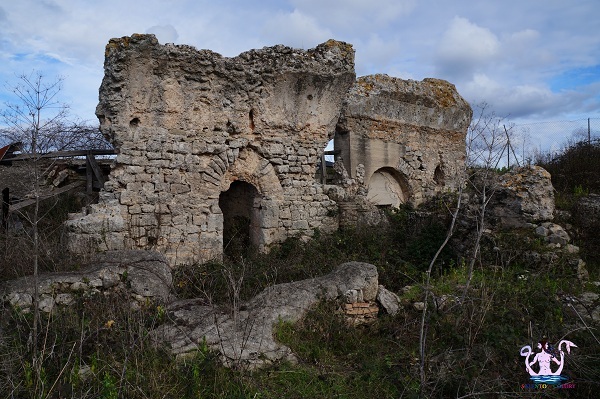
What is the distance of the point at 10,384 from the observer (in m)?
3.12

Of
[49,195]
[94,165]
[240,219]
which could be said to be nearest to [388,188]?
[240,219]

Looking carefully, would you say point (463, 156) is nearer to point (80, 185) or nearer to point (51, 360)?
point (80, 185)

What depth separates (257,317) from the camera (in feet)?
14.5

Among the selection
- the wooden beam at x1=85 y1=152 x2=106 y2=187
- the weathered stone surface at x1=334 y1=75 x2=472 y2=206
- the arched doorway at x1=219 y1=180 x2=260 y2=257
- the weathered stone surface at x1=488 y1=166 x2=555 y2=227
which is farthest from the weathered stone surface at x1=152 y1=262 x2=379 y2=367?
the weathered stone surface at x1=334 y1=75 x2=472 y2=206

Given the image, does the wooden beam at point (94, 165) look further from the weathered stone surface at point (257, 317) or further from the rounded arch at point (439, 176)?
the rounded arch at point (439, 176)

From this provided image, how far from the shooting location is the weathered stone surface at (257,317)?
12.7ft

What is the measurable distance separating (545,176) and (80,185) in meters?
9.06

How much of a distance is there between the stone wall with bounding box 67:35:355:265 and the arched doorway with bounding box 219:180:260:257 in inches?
2.9

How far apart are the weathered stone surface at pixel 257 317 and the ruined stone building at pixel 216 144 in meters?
3.07

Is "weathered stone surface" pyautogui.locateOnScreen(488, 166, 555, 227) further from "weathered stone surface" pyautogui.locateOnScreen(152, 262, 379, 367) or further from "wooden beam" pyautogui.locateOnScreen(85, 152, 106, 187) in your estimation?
"wooden beam" pyautogui.locateOnScreen(85, 152, 106, 187)

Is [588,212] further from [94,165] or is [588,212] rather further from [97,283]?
[94,165]

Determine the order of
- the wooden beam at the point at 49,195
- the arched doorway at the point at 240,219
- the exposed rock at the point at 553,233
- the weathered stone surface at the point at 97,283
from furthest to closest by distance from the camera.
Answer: the arched doorway at the point at 240,219
the wooden beam at the point at 49,195
the exposed rock at the point at 553,233
the weathered stone surface at the point at 97,283

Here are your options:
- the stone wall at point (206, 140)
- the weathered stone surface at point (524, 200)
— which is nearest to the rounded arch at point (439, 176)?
the stone wall at point (206, 140)

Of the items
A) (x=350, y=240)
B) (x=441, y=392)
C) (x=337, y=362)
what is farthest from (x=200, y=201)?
(x=441, y=392)
